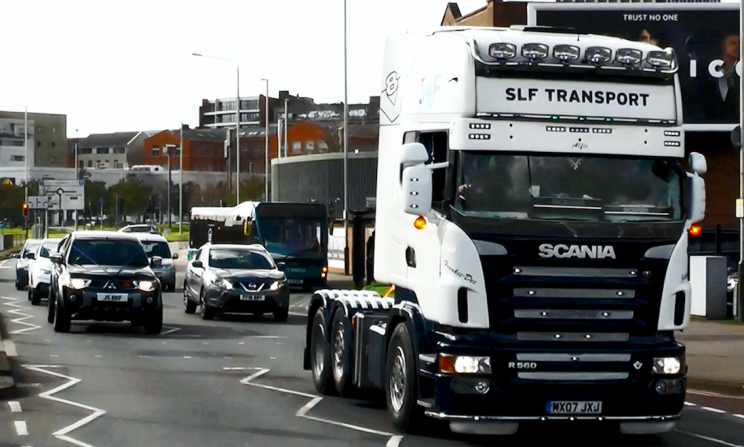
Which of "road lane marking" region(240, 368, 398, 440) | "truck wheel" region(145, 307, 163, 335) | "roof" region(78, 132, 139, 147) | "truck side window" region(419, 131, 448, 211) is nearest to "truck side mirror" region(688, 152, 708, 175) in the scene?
"truck side window" region(419, 131, 448, 211)

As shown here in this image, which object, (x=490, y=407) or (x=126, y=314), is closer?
(x=490, y=407)

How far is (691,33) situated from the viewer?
42.1 metres

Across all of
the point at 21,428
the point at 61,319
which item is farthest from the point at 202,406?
the point at 61,319

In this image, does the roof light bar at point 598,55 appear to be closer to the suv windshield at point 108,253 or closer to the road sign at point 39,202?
the suv windshield at point 108,253

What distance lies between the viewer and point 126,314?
79.9 feet

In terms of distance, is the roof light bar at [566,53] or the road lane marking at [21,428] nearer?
the roof light bar at [566,53]

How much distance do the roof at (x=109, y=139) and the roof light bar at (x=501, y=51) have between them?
560 feet

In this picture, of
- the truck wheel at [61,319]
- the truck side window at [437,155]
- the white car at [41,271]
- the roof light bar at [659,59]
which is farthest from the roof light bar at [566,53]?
the white car at [41,271]

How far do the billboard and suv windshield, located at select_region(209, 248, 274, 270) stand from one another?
1519cm

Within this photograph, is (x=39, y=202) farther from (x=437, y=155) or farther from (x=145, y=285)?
(x=437, y=155)

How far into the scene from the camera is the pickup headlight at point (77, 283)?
2412 centimetres

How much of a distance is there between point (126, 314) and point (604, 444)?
13410 mm

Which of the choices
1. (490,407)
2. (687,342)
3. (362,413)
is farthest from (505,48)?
(687,342)

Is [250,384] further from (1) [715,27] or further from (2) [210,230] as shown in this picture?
(2) [210,230]
